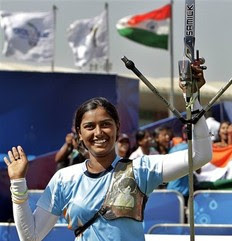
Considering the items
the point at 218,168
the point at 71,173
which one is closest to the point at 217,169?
the point at 218,168

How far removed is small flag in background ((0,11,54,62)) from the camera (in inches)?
787

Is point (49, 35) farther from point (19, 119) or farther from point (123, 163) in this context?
point (123, 163)

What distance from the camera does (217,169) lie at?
9.00 metres

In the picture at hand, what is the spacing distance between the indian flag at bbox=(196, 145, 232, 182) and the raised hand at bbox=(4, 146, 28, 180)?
5590 mm

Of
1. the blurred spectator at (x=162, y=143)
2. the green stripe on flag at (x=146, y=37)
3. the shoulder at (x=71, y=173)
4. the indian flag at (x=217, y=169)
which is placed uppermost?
the green stripe on flag at (x=146, y=37)

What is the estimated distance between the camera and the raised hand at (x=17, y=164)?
330cm

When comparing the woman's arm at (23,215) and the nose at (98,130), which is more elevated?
the nose at (98,130)

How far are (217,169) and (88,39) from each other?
12262 millimetres

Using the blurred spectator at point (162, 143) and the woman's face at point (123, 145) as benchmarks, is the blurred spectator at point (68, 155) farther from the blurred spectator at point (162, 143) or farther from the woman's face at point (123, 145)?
the blurred spectator at point (162, 143)

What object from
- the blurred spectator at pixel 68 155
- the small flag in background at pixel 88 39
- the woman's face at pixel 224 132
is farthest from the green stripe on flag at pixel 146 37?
the blurred spectator at pixel 68 155

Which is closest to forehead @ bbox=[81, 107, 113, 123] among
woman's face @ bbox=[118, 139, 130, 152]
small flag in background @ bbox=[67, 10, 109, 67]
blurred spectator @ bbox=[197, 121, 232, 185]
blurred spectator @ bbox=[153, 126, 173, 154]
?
blurred spectator @ bbox=[197, 121, 232, 185]

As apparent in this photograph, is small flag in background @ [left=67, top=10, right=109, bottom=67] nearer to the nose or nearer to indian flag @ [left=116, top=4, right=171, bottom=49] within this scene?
indian flag @ [left=116, top=4, right=171, bottom=49]

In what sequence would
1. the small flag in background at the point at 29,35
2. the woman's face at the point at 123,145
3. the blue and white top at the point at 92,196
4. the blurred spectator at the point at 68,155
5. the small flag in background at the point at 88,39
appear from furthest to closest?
the small flag in background at the point at 88,39, the small flag in background at the point at 29,35, the blurred spectator at the point at 68,155, the woman's face at the point at 123,145, the blue and white top at the point at 92,196

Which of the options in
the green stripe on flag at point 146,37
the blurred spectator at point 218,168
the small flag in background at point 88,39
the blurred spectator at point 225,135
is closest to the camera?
the blurred spectator at point 218,168
